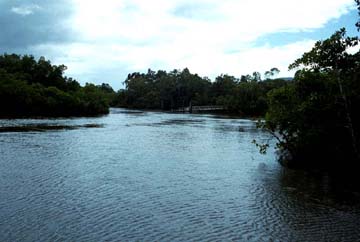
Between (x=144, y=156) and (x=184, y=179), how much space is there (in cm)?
837

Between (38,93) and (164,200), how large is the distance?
80.4 meters

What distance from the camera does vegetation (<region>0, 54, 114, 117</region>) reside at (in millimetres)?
84812

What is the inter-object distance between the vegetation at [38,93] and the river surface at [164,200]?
59.5 meters

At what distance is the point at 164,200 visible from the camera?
17422 millimetres

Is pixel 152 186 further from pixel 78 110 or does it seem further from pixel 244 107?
pixel 244 107

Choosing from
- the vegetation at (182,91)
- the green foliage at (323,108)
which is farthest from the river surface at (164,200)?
the vegetation at (182,91)

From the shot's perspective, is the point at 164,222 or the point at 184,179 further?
the point at 184,179

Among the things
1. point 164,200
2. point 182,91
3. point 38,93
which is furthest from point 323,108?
point 182,91

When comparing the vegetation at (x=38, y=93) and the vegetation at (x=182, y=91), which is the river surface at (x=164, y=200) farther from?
the vegetation at (x=182, y=91)

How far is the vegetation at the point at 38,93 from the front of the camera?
3339 inches

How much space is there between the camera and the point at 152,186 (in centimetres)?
2002

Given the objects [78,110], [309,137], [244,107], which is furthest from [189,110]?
[309,137]

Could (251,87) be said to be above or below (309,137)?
above

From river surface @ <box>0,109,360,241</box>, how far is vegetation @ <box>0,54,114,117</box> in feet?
195
